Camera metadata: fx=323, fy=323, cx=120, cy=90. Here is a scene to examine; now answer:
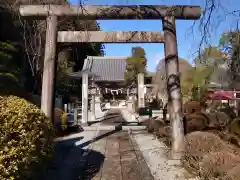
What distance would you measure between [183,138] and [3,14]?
1390cm

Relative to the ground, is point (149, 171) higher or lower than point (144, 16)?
lower

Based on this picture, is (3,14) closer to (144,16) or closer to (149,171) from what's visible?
(144,16)

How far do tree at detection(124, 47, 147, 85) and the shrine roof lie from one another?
1.86 feet

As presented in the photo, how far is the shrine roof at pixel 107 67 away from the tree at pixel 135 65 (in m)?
0.57

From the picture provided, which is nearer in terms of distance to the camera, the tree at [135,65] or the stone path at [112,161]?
the stone path at [112,161]

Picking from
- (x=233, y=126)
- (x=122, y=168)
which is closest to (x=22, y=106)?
(x=122, y=168)

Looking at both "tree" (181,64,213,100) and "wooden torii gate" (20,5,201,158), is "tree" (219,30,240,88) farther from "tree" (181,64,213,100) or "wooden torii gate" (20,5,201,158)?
"tree" (181,64,213,100)

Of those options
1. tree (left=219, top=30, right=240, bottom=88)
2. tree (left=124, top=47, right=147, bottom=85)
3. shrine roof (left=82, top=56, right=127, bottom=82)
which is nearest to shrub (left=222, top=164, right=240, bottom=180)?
tree (left=219, top=30, right=240, bottom=88)

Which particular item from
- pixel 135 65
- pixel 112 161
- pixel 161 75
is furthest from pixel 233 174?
pixel 161 75

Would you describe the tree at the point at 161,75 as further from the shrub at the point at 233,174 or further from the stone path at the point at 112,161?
the shrub at the point at 233,174

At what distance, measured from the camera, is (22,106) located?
14.1 ft

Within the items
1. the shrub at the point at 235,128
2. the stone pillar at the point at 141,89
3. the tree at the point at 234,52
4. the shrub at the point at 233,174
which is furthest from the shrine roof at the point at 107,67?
the shrub at the point at 233,174

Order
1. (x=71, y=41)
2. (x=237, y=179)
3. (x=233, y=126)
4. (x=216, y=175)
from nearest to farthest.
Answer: (x=237, y=179)
(x=216, y=175)
(x=71, y=41)
(x=233, y=126)

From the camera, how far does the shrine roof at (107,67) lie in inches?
1113
